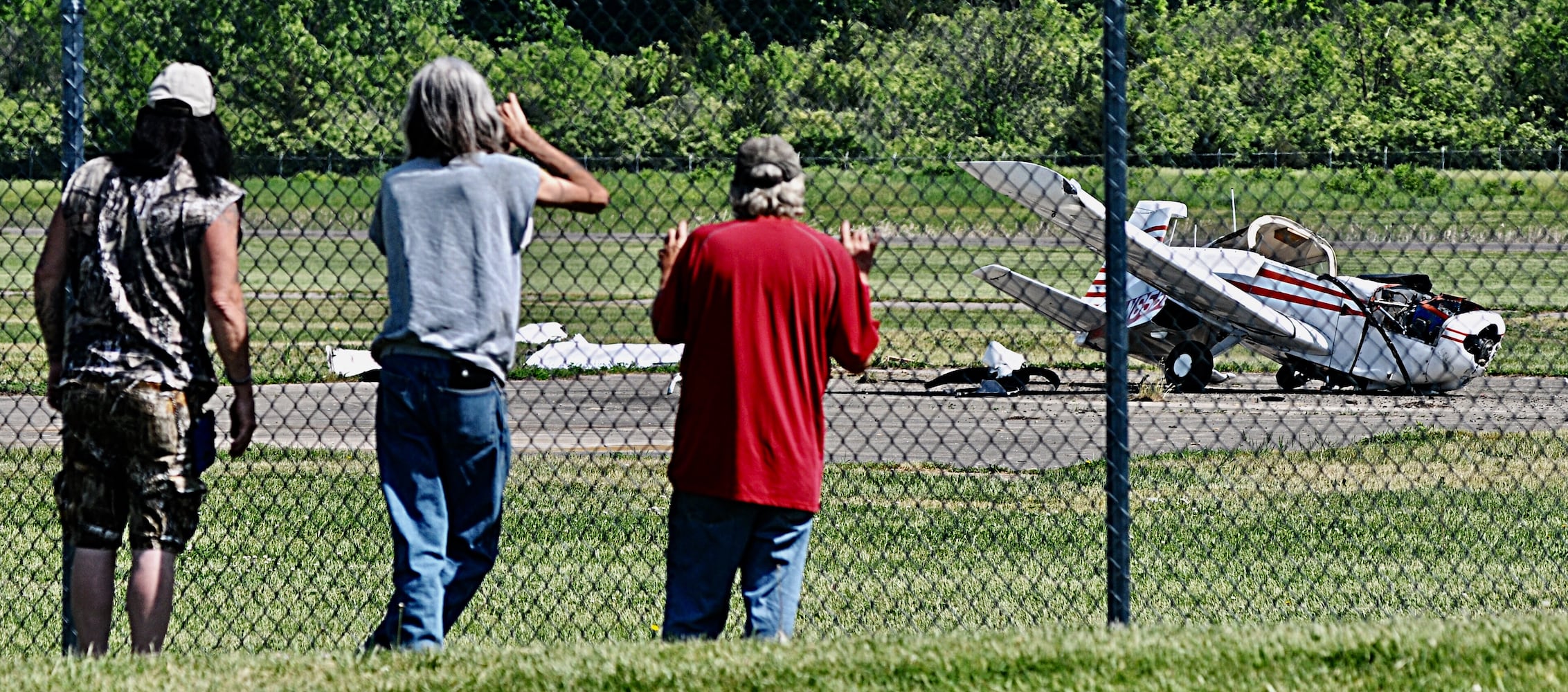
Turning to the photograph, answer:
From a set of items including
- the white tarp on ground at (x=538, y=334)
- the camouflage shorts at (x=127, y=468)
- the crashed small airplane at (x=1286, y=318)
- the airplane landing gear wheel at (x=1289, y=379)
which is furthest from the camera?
the white tarp on ground at (x=538, y=334)

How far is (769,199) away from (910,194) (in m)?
1.05

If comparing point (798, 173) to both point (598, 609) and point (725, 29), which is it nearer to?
point (725, 29)

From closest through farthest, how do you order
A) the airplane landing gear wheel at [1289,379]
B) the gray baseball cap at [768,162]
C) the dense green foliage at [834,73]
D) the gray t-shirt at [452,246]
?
the gray t-shirt at [452,246], the gray baseball cap at [768,162], the dense green foliage at [834,73], the airplane landing gear wheel at [1289,379]

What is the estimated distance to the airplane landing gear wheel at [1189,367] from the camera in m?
14.5

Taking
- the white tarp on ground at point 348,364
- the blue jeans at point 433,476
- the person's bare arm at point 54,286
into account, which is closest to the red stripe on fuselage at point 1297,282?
the white tarp on ground at point 348,364

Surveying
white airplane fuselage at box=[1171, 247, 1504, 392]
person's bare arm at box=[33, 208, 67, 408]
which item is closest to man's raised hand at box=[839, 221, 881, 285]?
person's bare arm at box=[33, 208, 67, 408]

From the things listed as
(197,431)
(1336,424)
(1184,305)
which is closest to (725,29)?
(197,431)

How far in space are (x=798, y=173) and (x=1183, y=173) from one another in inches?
55.5

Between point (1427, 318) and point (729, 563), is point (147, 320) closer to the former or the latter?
point (729, 563)

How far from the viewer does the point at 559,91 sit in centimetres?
456

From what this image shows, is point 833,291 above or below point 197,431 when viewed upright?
above

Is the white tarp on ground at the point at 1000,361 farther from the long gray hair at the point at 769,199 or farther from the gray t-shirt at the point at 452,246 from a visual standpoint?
the gray t-shirt at the point at 452,246

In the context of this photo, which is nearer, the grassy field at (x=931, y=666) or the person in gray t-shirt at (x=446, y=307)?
the person in gray t-shirt at (x=446, y=307)

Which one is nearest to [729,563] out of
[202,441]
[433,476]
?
[433,476]
